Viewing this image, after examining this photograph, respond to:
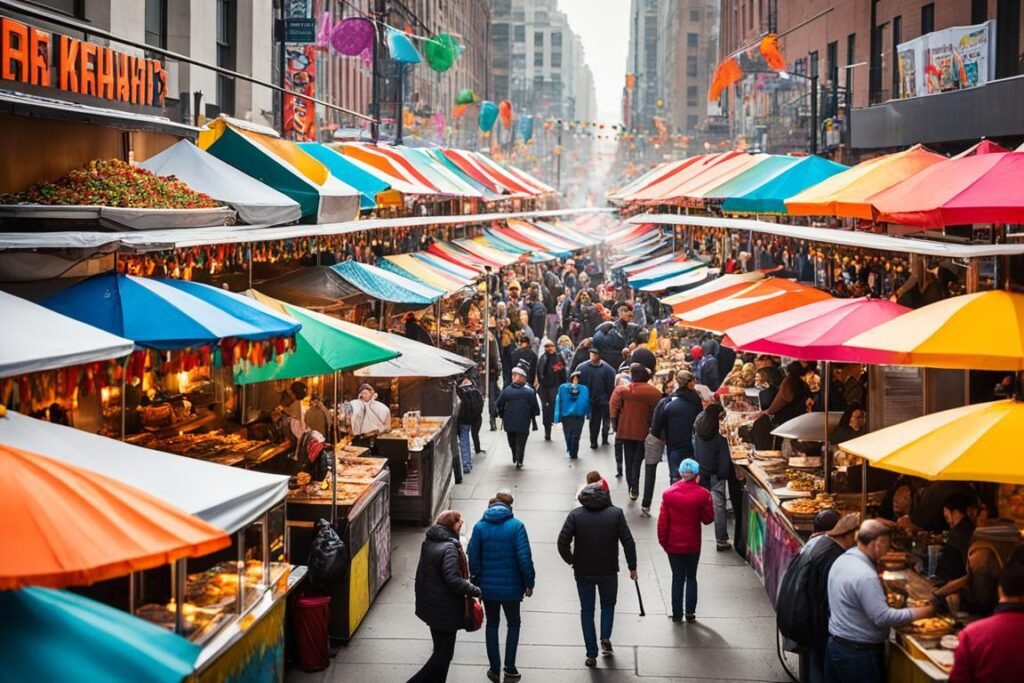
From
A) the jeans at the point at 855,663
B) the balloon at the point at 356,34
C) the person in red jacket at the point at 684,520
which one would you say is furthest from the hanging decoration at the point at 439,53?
the jeans at the point at 855,663

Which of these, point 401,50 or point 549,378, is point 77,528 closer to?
point 549,378

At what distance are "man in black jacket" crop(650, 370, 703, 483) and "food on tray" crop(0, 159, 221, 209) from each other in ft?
18.7

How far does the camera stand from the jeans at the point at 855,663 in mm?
8039

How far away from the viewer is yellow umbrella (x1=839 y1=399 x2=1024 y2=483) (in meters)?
7.40

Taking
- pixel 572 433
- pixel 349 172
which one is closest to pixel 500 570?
pixel 572 433

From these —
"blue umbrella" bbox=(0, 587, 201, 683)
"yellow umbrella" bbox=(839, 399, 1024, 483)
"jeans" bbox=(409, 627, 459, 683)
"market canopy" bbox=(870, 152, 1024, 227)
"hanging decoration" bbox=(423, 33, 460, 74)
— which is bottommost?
"jeans" bbox=(409, 627, 459, 683)

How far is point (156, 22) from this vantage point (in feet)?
72.6

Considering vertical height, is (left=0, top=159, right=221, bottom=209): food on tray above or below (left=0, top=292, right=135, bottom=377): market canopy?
above

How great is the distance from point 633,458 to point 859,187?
4743 mm

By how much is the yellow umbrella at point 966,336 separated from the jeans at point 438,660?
3.86 m

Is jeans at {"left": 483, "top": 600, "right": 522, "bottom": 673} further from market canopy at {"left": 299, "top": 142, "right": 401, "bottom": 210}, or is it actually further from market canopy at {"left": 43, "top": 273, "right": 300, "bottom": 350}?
market canopy at {"left": 299, "top": 142, "right": 401, "bottom": 210}

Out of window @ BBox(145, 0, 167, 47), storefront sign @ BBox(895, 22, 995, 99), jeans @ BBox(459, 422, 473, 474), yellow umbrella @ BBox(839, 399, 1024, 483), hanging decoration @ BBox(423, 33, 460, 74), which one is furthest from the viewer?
hanging decoration @ BBox(423, 33, 460, 74)

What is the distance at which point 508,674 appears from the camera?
32.7 ft

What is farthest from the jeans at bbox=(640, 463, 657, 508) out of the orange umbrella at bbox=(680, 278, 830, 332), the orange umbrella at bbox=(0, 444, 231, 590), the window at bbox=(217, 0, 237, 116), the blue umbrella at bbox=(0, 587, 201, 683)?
the window at bbox=(217, 0, 237, 116)
